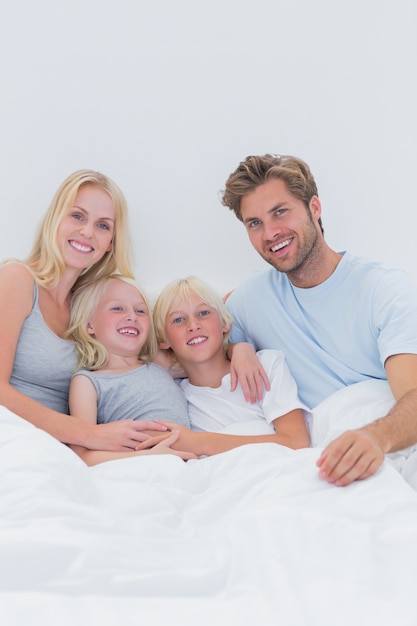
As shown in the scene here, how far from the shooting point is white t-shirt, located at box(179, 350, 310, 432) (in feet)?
5.67

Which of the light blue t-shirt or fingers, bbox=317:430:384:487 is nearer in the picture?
fingers, bbox=317:430:384:487

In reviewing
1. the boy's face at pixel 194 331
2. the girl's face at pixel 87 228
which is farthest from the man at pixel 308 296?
the girl's face at pixel 87 228

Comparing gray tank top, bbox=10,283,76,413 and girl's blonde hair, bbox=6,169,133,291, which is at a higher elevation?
girl's blonde hair, bbox=6,169,133,291

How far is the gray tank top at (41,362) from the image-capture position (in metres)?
1.74

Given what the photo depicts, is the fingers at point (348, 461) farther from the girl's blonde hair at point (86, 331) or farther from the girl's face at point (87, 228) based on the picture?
the girl's face at point (87, 228)

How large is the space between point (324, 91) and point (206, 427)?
4.53 ft

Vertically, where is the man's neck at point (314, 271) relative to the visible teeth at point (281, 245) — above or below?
below

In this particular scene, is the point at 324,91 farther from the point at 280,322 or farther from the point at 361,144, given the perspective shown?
the point at 280,322

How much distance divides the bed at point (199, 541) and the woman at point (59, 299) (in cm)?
22

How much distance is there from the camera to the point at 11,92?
2.40 meters

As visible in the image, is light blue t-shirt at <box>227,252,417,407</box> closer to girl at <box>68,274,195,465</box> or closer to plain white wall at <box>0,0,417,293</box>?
girl at <box>68,274,195,465</box>

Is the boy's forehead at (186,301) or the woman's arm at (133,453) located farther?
the boy's forehead at (186,301)

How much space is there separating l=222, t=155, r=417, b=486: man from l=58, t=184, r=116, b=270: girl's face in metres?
0.36

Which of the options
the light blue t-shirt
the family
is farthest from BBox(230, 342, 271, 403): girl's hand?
the light blue t-shirt
